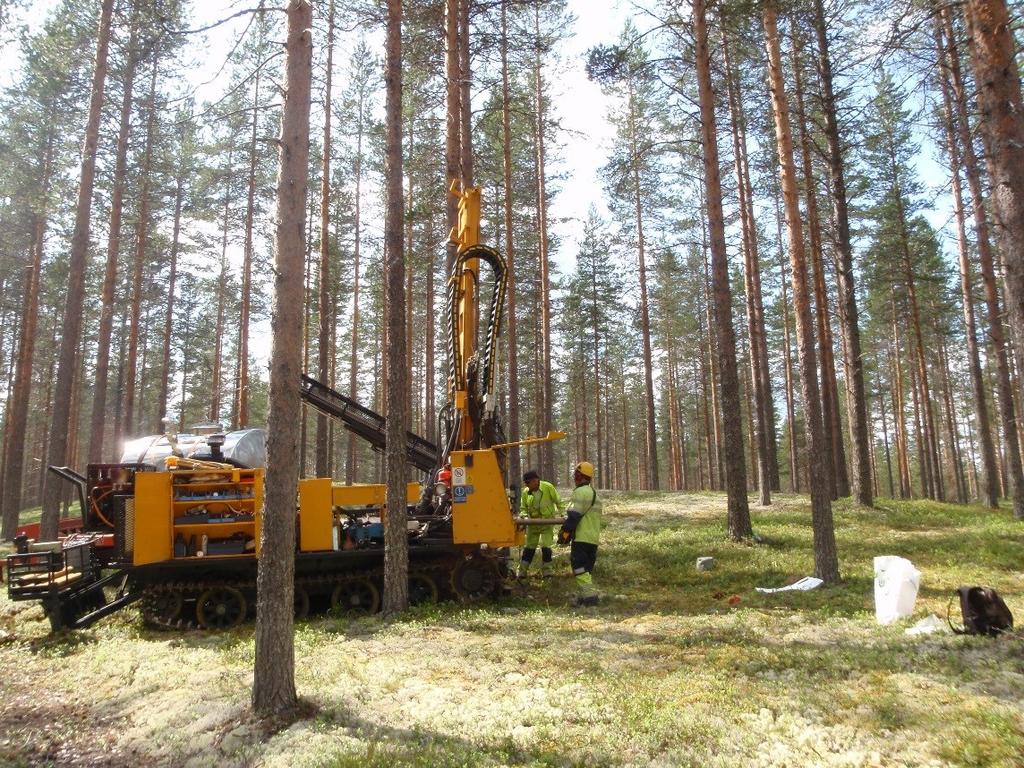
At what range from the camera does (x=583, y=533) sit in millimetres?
8844

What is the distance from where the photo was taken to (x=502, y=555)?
9.84 metres

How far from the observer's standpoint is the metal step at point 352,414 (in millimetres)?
10047

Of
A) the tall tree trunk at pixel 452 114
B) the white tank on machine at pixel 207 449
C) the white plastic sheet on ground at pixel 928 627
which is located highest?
the tall tree trunk at pixel 452 114

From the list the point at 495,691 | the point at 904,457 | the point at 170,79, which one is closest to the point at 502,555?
the point at 495,691

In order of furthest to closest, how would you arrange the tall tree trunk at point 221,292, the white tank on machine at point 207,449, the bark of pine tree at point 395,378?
1. the tall tree trunk at point 221,292
2. the white tank on machine at point 207,449
3. the bark of pine tree at point 395,378

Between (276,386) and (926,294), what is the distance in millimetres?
28437

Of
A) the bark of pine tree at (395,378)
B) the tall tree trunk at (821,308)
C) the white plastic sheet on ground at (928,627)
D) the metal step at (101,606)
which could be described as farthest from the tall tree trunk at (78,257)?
the tall tree trunk at (821,308)

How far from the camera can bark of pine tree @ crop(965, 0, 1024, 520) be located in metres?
5.51

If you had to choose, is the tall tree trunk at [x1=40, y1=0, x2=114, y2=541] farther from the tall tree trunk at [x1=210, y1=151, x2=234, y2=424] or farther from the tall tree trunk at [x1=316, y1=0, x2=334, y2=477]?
the tall tree trunk at [x1=210, y1=151, x2=234, y2=424]

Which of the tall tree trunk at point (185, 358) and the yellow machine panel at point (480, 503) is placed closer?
the yellow machine panel at point (480, 503)

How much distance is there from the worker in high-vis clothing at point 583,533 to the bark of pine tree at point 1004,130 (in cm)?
503

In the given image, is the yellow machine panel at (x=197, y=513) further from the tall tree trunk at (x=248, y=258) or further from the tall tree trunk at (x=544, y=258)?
the tall tree trunk at (x=248, y=258)

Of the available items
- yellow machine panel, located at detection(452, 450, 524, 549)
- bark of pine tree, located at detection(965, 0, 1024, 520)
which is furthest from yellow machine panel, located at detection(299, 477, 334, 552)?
bark of pine tree, located at detection(965, 0, 1024, 520)

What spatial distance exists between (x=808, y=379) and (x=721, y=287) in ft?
12.0
